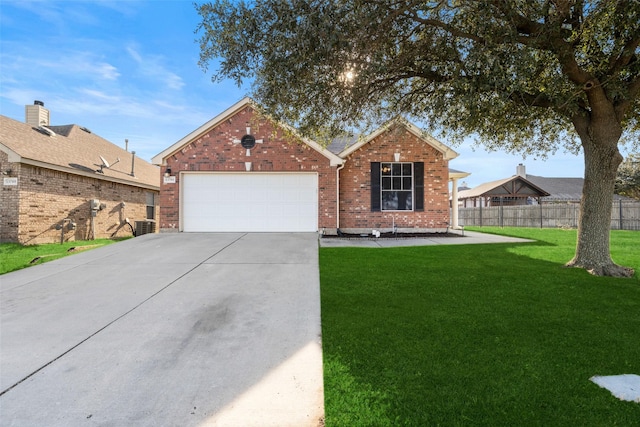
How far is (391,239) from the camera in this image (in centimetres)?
1187

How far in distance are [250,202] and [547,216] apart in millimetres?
18959

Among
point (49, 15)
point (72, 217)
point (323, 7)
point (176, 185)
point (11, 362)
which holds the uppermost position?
point (49, 15)

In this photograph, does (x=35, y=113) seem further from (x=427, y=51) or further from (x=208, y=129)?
(x=427, y=51)

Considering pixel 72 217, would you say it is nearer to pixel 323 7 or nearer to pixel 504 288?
pixel 323 7

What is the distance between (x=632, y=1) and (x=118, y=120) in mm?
17551

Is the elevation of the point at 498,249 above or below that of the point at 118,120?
below

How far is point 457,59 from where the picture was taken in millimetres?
6309

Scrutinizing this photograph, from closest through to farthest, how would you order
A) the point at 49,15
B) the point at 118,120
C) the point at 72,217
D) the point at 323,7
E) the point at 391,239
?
the point at 323,7 → the point at 49,15 → the point at 391,239 → the point at 72,217 → the point at 118,120

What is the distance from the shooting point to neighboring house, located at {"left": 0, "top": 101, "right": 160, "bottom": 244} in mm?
11438

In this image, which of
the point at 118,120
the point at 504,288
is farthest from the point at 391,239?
the point at 118,120

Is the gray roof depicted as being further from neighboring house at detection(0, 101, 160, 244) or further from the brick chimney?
the brick chimney

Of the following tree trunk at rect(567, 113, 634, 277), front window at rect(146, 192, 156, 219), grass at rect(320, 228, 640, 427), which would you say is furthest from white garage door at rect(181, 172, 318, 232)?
tree trunk at rect(567, 113, 634, 277)

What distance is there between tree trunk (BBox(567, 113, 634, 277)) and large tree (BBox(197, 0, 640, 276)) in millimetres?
20

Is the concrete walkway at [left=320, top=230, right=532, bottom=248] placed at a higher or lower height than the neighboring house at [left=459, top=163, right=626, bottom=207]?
lower
